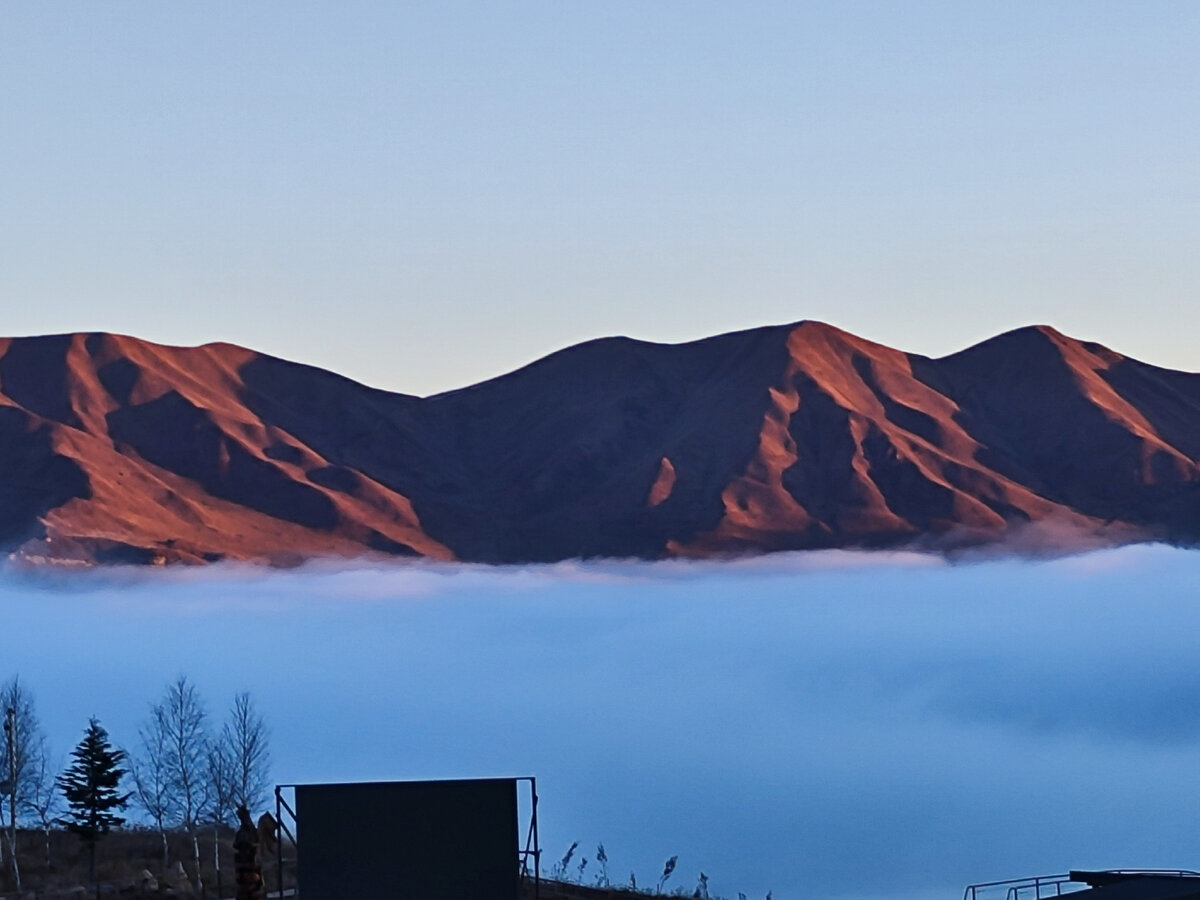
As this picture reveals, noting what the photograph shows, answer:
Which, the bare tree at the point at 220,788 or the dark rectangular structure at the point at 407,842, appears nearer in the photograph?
the dark rectangular structure at the point at 407,842

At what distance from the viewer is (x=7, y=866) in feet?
297

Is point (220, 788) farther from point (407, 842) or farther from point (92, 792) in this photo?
point (407, 842)

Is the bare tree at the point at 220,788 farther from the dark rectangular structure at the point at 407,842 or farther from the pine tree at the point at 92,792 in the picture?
the dark rectangular structure at the point at 407,842

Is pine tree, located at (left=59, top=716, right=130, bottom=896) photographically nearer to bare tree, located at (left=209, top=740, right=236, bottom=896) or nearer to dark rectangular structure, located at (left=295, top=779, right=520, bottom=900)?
bare tree, located at (left=209, top=740, right=236, bottom=896)

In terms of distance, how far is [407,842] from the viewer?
2072 inches

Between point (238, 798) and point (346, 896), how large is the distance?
4799 centimetres

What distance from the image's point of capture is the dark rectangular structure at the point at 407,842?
52.6 metres

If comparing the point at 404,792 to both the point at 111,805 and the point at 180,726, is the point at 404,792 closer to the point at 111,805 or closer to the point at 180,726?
the point at 111,805

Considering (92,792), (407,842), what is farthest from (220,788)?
(407,842)

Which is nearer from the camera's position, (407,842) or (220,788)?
(407,842)

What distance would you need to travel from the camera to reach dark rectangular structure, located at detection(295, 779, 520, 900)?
5256 cm

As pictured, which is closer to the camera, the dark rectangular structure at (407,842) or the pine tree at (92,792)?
the dark rectangular structure at (407,842)

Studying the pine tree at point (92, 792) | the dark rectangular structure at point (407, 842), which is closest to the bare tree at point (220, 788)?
the pine tree at point (92, 792)

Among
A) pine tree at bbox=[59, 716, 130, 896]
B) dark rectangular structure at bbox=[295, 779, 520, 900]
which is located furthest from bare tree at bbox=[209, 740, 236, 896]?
dark rectangular structure at bbox=[295, 779, 520, 900]
